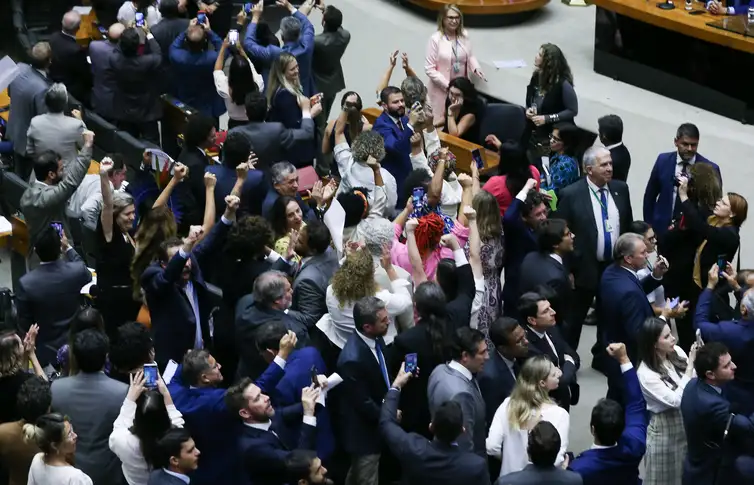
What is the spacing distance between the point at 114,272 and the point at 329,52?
395 centimetres

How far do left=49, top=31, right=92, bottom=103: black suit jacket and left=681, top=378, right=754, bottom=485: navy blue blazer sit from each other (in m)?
6.74

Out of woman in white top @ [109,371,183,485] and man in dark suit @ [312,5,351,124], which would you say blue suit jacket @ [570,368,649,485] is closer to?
woman in white top @ [109,371,183,485]

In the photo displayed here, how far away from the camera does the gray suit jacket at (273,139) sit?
9898 millimetres

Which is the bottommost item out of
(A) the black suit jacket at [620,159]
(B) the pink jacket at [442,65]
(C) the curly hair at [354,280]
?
(B) the pink jacket at [442,65]

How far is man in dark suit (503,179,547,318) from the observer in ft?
29.1

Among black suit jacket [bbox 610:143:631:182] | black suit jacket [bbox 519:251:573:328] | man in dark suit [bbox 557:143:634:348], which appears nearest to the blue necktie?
man in dark suit [bbox 557:143:634:348]

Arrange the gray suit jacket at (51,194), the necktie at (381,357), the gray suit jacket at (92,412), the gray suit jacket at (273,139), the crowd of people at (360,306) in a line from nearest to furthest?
the crowd of people at (360,306) < the gray suit jacket at (92,412) < the necktie at (381,357) < the gray suit jacket at (51,194) < the gray suit jacket at (273,139)

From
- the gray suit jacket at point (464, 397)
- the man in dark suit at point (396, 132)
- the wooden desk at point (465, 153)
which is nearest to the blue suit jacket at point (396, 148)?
the man in dark suit at point (396, 132)

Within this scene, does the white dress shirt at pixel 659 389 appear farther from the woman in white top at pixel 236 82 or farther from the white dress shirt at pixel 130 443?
the woman in white top at pixel 236 82

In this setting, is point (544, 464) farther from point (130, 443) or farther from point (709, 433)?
point (130, 443)

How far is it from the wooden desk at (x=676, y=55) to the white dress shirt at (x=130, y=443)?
789 centimetres

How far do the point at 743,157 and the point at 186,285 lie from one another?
252 inches

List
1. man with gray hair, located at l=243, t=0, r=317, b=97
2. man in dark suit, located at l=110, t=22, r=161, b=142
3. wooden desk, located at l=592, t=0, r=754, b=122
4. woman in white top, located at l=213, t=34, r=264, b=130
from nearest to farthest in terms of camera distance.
Result: woman in white top, located at l=213, t=34, r=264, b=130 < man in dark suit, located at l=110, t=22, r=161, b=142 < man with gray hair, located at l=243, t=0, r=317, b=97 < wooden desk, located at l=592, t=0, r=754, b=122

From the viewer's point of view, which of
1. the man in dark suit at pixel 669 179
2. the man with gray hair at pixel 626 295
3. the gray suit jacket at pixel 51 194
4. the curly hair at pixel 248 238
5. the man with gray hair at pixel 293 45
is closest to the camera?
the curly hair at pixel 248 238
